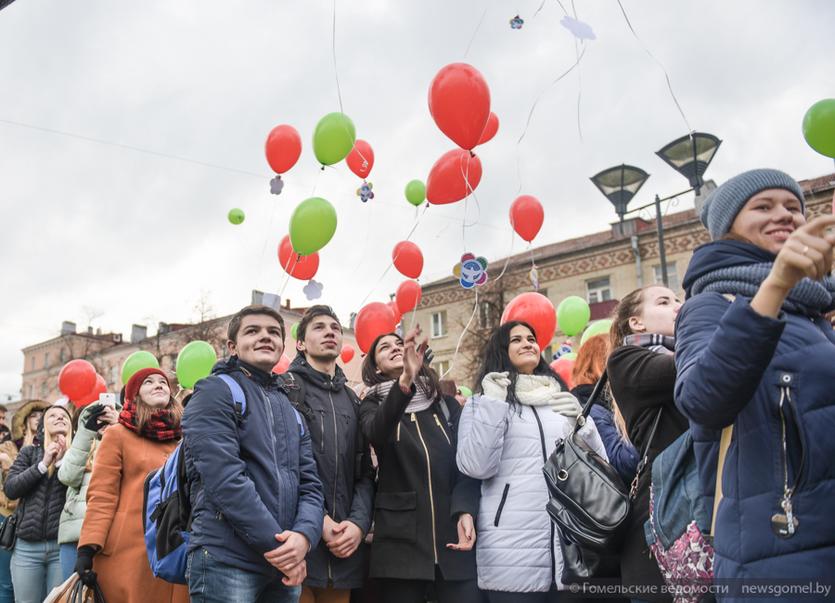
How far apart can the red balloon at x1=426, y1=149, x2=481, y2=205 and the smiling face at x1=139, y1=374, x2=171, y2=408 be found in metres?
3.18

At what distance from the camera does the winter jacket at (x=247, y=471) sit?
2824mm

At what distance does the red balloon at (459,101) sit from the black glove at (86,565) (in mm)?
4049

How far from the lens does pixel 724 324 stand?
60.7 inches

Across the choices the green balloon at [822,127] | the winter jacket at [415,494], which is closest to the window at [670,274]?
the green balloon at [822,127]

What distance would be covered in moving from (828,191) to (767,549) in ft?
72.8

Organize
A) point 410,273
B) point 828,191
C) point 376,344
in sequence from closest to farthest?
point 376,344, point 410,273, point 828,191

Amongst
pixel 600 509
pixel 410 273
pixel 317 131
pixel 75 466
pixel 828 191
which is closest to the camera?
pixel 600 509

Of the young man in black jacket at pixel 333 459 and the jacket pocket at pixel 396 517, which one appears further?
the jacket pocket at pixel 396 517

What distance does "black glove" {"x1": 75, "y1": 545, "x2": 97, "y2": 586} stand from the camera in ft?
12.3

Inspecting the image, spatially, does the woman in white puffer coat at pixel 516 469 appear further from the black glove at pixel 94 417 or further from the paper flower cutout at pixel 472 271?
the paper flower cutout at pixel 472 271

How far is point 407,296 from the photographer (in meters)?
8.92

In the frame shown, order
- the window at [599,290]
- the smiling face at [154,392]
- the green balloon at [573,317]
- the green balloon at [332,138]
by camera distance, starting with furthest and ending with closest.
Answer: the window at [599,290] < the green balloon at [573,317] < the green balloon at [332,138] < the smiling face at [154,392]

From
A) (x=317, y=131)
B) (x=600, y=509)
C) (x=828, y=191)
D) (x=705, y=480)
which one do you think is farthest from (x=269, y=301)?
(x=828, y=191)

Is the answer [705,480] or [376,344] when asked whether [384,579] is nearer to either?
[376,344]
